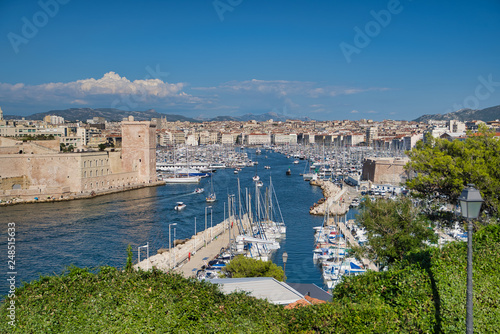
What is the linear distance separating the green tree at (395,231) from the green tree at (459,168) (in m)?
0.47

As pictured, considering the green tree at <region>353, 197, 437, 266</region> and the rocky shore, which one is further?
the rocky shore

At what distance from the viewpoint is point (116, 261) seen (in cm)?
927

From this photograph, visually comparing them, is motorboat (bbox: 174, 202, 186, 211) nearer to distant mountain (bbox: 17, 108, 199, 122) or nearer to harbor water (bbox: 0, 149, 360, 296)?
harbor water (bbox: 0, 149, 360, 296)

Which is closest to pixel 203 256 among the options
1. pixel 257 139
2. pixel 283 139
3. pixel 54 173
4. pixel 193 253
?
pixel 193 253

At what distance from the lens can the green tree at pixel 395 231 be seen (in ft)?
18.0

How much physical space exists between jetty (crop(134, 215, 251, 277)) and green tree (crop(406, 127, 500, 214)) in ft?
14.3

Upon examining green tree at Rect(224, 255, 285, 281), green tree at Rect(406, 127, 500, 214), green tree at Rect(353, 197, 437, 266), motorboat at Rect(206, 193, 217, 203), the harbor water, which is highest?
green tree at Rect(406, 127, 500, 214)

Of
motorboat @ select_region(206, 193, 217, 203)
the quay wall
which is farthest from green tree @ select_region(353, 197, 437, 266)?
motorboat @ select_region(206, 193, 217, 203)

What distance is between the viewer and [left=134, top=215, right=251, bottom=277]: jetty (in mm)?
8610

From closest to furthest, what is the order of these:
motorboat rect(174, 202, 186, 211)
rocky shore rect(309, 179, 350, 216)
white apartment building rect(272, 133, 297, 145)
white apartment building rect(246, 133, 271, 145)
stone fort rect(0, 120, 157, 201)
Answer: rocky shore rect(309, 179, 350, 216) → motorboat rect(174, 202, 186, 211) → stone fort rect(0, 120, 157, 201) → white apartment building rect(246, 133, 271, 145) → white apartment building rect(272, 133, 297, 145)

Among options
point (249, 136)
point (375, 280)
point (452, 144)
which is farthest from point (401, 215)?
point (249, 136)

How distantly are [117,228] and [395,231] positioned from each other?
935 centimetres

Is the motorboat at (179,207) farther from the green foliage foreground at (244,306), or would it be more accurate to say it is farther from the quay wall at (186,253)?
the green foliage foreground at (244,306)

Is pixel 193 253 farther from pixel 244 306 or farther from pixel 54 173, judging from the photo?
pixel 54 173
